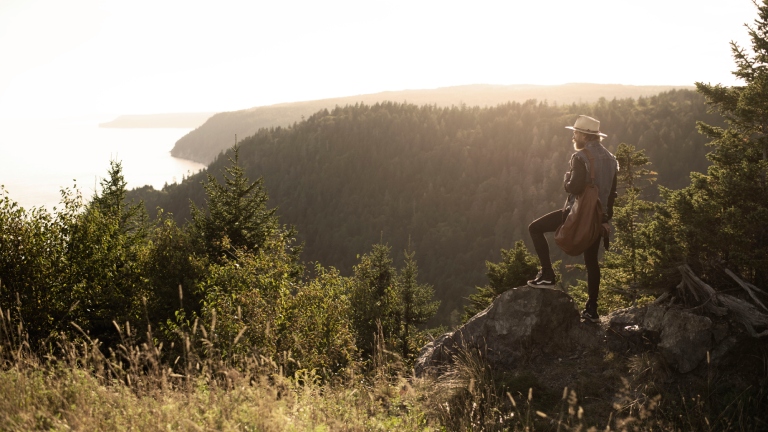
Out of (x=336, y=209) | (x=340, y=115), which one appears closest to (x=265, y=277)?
(x=336, y=209)

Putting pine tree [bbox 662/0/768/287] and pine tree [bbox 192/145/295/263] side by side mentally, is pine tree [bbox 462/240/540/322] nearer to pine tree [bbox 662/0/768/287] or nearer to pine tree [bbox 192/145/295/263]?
pine tree [bbox 192/145/295/263]

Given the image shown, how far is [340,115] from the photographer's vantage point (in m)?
190

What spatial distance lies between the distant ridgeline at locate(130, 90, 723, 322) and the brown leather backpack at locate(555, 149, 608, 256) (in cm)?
11117

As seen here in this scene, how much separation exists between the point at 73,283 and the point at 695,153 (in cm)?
15153

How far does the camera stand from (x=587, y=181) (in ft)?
20.6

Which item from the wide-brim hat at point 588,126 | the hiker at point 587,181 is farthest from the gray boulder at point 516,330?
the wide-brim hat at point 588,126

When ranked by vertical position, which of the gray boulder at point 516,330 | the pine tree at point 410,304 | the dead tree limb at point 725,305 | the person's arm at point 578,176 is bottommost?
the pine tree at point 410,304

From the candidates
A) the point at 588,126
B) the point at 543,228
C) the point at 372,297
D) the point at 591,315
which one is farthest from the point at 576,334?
the point at 372,297

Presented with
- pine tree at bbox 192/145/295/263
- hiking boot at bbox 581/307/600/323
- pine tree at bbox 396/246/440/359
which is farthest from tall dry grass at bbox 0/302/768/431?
pine tree at bbox 396/246/440/359

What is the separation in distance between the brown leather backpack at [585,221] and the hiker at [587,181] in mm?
91

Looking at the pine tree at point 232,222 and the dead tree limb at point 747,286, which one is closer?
the dead tree limb at point 747,286

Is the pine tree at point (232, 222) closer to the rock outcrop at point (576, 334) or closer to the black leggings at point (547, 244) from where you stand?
the rock outcrop at point (576, 334)


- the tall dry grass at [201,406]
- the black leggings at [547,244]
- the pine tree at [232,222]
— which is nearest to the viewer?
the tall dry grass at [201,406]

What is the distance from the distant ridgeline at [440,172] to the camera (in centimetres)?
13450
